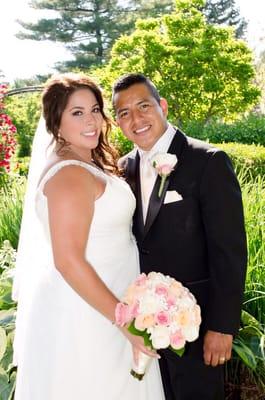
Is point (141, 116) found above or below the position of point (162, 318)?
above

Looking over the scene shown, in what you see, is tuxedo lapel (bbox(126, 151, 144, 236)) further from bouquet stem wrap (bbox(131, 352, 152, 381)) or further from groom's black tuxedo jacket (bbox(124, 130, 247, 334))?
bouquet stem wrap (bbox(131, 352, 152, 381))

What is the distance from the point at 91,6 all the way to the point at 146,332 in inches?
1223

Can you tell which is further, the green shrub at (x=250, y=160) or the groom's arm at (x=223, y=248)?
the green shrub at (x=250, y=160)

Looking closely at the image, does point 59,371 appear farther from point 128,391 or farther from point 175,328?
point 175,328

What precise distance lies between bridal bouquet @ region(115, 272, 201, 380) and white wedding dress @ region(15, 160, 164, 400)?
0.44 meters

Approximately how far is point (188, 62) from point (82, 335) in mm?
→ 15485

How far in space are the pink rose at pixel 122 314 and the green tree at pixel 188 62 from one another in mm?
15113

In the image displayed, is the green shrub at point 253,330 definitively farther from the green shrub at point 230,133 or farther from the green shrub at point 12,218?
the green shrub at point 230,133

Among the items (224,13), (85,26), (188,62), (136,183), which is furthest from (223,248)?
(224,13)

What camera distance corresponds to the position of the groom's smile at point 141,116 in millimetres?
2902

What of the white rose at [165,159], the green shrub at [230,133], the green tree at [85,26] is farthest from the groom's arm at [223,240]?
the green tree at [85,26]

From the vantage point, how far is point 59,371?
8.66 ft

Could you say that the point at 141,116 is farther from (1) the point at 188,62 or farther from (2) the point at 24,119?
(2) the point at 24,119

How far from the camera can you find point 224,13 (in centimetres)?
4053
